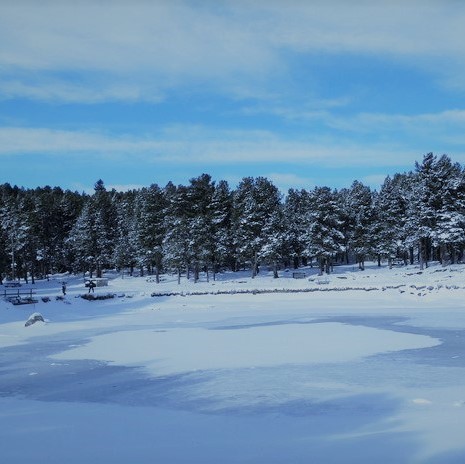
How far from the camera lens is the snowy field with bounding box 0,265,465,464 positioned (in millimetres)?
7871

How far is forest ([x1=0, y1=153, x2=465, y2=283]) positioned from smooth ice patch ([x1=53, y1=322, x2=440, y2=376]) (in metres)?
43.5

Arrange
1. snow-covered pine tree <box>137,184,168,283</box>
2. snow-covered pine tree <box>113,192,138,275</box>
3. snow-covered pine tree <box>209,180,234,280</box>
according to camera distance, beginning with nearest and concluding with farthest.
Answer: snow-covered pine tree <box>209,180,234,280</box>
snow-covered pine tree <box>137,184,168,283</box>
snow-covered pine tree <box>113,192,138,275</box>

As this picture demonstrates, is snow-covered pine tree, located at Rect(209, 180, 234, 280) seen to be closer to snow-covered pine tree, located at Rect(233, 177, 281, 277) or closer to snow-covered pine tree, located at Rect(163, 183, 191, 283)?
snow-covered pine tree, located at Rect(233, 177, 281, 277)

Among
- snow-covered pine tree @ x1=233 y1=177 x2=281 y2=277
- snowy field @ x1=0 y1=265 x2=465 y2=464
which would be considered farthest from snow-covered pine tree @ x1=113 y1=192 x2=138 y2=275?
snowy field @ x1=0 y1=265 x2=465 y2=464

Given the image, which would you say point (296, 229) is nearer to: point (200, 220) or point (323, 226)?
point (323, 226)

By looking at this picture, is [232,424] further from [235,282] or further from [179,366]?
[235,282]

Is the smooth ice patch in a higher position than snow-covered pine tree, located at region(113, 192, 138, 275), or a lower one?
lower

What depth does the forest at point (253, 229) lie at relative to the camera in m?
63.4

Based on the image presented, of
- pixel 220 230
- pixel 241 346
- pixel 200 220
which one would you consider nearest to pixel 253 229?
pixel 220 230

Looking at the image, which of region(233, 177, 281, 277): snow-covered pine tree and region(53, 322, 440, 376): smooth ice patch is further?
region(233, 177, 281, 277): snow-covered pine tree

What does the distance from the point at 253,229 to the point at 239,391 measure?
57517 mm

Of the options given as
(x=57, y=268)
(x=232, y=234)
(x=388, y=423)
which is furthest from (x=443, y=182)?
(x=57, y=268)

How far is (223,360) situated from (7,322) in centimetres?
2080

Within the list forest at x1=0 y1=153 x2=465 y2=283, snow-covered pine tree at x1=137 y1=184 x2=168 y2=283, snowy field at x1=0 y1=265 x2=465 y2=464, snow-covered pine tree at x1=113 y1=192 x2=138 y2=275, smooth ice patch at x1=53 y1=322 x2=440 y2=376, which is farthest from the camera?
snow-covered pine tree at x1=113 y1=192 x2=138 y2=275
